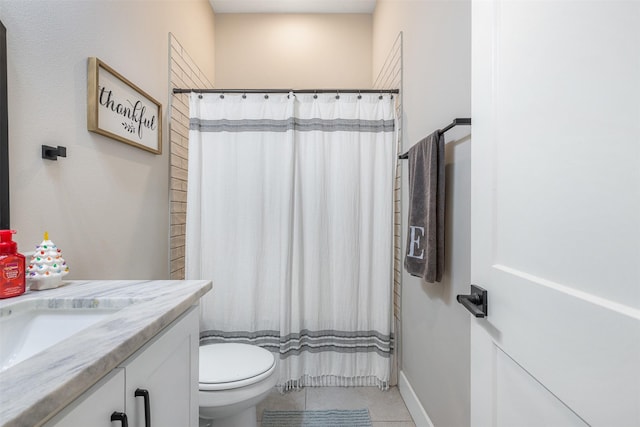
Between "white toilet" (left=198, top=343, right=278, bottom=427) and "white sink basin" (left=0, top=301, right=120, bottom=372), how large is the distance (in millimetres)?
594

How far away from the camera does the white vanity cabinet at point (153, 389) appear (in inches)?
18.2

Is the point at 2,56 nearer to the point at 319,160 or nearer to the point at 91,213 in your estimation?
the point at 91,213

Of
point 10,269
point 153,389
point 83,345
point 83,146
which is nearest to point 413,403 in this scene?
point 153,389

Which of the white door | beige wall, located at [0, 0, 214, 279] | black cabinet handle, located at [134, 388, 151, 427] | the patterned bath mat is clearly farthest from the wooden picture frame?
the patterned bath mat

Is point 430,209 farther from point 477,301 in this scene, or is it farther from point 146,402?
point 146,402

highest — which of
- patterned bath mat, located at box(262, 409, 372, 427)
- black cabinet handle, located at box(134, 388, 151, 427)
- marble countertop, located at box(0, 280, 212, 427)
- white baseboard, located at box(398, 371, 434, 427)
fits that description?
marble countertop, located at box(0, 280, 212, 427)

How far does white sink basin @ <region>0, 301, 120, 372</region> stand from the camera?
0.69 meters

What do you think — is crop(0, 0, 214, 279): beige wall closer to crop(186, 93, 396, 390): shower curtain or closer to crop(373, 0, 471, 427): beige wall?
crop(186, 93, 396, 390): shower curtain

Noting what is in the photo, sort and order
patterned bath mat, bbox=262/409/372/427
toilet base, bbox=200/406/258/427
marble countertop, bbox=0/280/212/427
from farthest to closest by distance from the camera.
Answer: patterned bath mat, bbox=262/409/372/427
toilet base, bbox=200/406/258/427
marble countertop, bbox=0/280/212/427

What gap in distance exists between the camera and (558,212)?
512 mm

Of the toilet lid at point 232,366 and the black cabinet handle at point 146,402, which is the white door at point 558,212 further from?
the toilet lid at point 232,366

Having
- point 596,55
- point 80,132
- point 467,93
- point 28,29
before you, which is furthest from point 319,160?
point 596,55

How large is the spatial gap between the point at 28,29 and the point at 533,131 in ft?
4.66

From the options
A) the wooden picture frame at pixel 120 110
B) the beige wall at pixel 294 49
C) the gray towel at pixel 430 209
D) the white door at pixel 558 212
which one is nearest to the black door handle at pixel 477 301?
the white door at pixel 558 212
